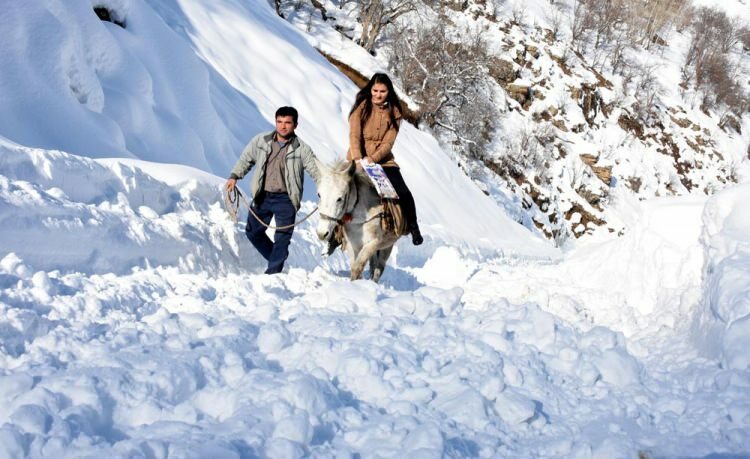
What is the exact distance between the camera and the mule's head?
588 centimetres

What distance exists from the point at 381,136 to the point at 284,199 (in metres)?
1.43

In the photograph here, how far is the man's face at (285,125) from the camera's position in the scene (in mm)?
6191

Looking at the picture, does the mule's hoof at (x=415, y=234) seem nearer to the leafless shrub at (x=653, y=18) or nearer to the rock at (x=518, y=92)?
the rock at (x=518, y=92)

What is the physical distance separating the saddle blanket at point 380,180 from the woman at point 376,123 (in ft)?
0.60

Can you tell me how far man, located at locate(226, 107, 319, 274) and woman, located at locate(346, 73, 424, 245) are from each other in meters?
0.70

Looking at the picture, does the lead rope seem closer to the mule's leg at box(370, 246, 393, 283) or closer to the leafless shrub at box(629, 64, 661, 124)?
the mule's leg at box(370, 246, 393, 283)

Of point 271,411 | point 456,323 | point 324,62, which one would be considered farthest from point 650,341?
point 324,62

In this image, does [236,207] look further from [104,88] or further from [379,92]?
[104,88]

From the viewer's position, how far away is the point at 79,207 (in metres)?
5.15

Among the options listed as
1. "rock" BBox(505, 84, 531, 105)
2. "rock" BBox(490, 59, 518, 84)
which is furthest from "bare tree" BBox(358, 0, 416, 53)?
"rock" BBox(505, 84, 531, 105)

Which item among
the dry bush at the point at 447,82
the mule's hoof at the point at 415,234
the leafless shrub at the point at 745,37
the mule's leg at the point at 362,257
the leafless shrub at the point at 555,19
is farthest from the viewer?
the leafless shrub at the point at 745,37

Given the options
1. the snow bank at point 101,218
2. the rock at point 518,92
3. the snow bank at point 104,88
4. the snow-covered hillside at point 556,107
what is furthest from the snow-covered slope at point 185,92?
the rock at point 518,92

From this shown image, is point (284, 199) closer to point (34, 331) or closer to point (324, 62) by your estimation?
point (34, 331)

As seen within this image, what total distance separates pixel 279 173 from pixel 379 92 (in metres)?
1.54
